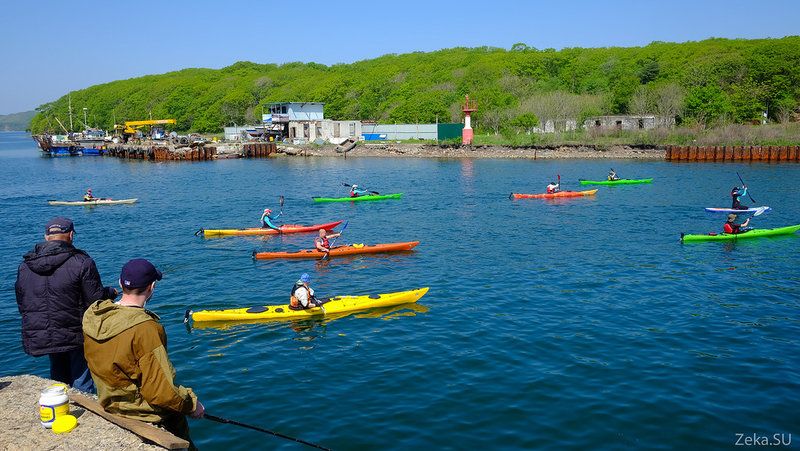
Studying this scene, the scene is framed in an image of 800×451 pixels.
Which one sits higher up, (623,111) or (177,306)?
(623,111)

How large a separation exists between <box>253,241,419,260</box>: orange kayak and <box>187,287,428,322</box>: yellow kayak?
642 cm

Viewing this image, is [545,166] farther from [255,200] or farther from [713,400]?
[713,400]

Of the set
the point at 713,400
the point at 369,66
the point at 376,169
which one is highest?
the point at 369,66

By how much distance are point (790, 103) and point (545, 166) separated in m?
41.1

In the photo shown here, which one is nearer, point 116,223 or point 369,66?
point 116,223

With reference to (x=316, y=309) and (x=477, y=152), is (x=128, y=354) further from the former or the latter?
(x=477, y=152)

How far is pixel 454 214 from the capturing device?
3341 cm

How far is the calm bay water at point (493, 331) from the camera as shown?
1020cm

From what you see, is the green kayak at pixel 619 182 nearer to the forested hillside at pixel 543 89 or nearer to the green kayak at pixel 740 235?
the green kayak at pixel 740 235

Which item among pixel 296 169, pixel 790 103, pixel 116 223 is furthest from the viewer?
pixel 790 103

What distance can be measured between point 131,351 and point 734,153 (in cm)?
7008

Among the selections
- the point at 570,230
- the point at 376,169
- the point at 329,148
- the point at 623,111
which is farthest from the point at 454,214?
the point at 623,111

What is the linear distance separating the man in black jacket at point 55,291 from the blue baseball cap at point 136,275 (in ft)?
7.28

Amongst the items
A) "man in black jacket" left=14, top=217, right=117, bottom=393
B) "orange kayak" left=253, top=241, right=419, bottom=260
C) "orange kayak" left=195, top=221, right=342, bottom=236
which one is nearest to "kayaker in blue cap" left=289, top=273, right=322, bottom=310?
"orange kayak" left=253, top=241, right=419, bottom=260
